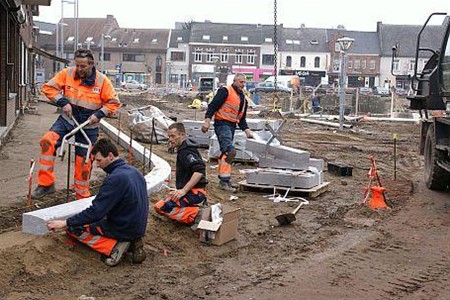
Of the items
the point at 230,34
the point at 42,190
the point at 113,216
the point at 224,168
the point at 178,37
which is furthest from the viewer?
the point at 178,37

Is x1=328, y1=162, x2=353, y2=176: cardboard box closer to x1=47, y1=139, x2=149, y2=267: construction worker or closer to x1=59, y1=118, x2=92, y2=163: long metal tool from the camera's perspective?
x1=59, y1=118, x2=92, y2=163: long metal tool

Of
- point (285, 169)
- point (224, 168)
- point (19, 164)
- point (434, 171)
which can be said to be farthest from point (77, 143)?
point (434, 171)

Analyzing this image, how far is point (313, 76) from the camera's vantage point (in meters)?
84.0

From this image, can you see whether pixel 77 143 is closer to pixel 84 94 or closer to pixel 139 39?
pixel 84 94

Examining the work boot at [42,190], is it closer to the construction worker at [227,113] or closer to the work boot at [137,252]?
the work boot at [137,252]

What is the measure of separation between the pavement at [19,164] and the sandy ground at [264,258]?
40 mm

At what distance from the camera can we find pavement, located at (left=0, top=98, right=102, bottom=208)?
7.80 meters

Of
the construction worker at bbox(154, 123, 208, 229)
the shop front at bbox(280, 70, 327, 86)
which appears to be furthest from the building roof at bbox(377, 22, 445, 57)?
the construction worker at bbox(154, 123, 208, 229)

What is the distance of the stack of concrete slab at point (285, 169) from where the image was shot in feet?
30.9

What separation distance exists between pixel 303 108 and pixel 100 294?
3170 centimetres

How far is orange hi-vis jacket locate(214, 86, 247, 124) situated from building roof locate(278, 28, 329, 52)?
245ft

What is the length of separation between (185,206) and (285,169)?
3317mm

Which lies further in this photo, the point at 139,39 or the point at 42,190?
the point at 139,39

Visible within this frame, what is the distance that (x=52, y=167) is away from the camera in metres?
6.95
